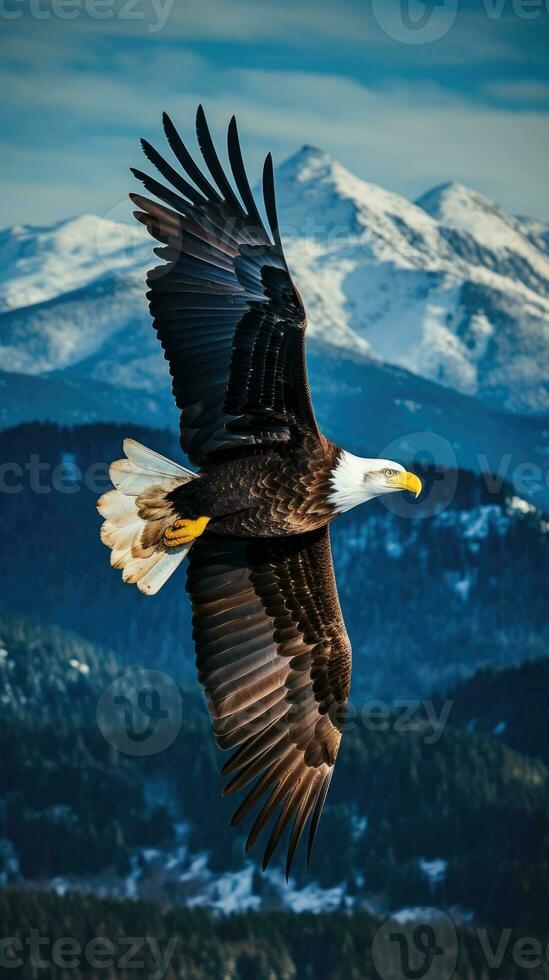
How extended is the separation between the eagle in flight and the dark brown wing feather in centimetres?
1

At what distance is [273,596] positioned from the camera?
516 inches

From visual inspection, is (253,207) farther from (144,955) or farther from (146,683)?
(146,683)

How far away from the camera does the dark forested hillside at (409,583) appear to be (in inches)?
6240

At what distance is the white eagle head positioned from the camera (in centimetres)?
1160

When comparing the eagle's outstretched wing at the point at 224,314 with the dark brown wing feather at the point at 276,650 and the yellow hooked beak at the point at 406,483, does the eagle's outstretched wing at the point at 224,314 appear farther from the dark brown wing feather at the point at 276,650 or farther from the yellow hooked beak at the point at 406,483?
the dark brown wing feather at the point at 276,650

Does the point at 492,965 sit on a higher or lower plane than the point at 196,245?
lower

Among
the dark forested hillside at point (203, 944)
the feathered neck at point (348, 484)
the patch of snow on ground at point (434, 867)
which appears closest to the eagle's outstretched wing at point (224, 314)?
the feathered neck at point (348, 484)

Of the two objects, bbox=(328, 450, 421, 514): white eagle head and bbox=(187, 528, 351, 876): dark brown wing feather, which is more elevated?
bbox=(328, 450, 421, 514): white eagle head

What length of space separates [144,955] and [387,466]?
79319 millimetres

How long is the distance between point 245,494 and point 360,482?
952 mm

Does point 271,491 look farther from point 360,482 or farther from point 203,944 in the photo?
point 203,944

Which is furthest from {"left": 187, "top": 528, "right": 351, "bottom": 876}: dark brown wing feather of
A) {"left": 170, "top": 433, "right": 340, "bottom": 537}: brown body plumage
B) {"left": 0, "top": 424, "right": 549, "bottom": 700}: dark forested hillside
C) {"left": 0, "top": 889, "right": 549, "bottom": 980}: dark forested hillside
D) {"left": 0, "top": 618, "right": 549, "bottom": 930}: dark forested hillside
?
{"left": 0, "top": 424, "right": 549, "bottom": 700}: dark forested hillside

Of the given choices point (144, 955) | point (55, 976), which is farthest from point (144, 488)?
point (55, 976)

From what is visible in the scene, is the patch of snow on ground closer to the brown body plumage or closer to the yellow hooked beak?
the brown body plumage
